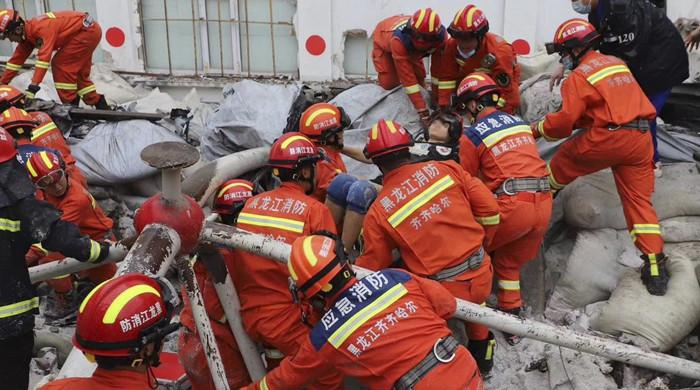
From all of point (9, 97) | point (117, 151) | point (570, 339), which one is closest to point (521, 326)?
point (570, 339)

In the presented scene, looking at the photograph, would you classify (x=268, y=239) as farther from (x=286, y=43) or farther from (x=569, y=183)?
(x=286, y=43)

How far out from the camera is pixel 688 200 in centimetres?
450

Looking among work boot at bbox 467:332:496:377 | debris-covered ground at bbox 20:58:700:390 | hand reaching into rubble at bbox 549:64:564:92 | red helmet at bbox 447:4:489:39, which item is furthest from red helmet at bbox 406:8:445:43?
work boot at bbox 467:332:496:377

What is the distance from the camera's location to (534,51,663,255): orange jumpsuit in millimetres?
4070

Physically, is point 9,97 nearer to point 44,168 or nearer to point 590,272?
point 44,168

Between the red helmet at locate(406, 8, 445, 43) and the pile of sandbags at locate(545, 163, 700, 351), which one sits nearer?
the pile of sandbags at locate(545, 163, 700, 351)

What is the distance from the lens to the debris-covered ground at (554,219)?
377 cm

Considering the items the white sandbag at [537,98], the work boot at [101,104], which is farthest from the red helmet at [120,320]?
the work boot at [101,104]

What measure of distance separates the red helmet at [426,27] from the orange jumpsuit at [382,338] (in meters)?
3.30

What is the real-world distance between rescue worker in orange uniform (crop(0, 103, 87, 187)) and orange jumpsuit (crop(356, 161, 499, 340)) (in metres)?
2.69

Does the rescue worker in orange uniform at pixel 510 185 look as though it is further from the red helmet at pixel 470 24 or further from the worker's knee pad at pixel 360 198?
the red helmet at pixel 470 24

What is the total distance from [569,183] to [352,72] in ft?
12.1

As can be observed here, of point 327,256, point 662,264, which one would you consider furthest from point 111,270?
point 662,264

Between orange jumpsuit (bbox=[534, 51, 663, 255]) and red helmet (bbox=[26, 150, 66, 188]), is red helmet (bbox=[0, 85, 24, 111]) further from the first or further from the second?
orange jumpsuit (bbox=[534, 51, 663, 255])
